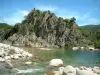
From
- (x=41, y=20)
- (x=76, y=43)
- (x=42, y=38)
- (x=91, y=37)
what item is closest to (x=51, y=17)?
(x=41, y=20)

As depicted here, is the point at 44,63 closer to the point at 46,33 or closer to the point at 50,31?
the point at 46,33

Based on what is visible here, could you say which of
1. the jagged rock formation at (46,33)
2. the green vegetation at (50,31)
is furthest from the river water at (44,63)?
the green vegetation at (50,31)

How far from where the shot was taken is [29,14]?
→ 120312 millimetres

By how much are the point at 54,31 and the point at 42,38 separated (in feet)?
25.4

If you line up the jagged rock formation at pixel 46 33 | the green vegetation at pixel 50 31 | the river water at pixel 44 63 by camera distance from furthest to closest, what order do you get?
the green vegetation at pixel 50 31 < the jagged rock formation at pixel 46 33 < the river water at pixel 44 63

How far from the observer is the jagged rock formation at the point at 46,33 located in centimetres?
10344

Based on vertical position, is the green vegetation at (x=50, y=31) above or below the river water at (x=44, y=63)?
above

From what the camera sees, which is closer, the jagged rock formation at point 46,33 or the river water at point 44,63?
the river water at point 44,63

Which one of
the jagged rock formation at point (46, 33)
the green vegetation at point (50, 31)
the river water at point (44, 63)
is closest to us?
the river water at point (44, 63)

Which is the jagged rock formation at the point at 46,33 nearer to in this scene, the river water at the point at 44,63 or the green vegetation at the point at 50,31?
the green vegetation at the point at 50,31

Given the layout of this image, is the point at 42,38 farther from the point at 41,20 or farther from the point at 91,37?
the point at 91,37

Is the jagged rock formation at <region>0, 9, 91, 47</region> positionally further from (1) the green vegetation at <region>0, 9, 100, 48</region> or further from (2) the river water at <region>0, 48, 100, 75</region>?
(2) the river water at <region>0, 48, 100, 75</region>

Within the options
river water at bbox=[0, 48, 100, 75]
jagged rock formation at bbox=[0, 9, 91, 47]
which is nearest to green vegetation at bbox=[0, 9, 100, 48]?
jagged rock formation at bbox=[0, 9, 91, 47]

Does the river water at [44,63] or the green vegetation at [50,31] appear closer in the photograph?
the river water at [44,63]
